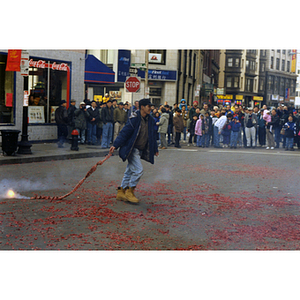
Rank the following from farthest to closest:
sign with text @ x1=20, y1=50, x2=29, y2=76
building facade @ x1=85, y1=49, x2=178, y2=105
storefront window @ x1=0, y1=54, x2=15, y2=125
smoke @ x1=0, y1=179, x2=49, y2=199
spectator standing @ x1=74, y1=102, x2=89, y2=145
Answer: building facade @ x1=85, y1=49, x2=178, y2=105 < spectator standing @ x1=74, y1=102, x2=89, y2=145 < storefront window @ x1=0, y1=54, x2=15, y2=125 < sign with text @ x1=20, y1=50, x2=29, y2=76 < smoke @ x1=0, y1=179, x2=49, y2=199

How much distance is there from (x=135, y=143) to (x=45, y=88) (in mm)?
12290

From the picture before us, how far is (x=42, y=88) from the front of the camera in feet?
61.9

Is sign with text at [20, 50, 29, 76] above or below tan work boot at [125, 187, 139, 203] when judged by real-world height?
above

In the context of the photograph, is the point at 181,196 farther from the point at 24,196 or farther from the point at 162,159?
the point at 162,159

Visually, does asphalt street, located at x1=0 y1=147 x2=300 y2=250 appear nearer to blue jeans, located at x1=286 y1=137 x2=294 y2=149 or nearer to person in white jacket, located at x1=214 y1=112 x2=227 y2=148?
blue jeans, located at x1=286 y1=137 x2=294 y2=149

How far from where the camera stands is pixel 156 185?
9766 mm

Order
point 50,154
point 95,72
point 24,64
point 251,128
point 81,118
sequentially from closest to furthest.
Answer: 1. point 24,64
2. point 50,154
3. point 81,118
4. point 251,128
5. point 95,72

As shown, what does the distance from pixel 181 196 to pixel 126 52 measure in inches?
1043

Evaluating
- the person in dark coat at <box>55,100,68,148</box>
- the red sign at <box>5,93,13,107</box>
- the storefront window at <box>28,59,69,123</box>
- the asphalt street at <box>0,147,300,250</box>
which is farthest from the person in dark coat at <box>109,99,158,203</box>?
the storefront window at <box>28,59,69,123</box>

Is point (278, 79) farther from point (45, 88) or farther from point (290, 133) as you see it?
point (45, 88)

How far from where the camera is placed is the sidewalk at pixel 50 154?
12.9 meters

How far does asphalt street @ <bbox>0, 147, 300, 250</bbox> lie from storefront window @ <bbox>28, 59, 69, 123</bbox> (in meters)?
6.49

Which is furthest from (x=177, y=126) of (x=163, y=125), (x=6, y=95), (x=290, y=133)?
(x=6, y=95)

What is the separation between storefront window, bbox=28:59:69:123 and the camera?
60.1ft
